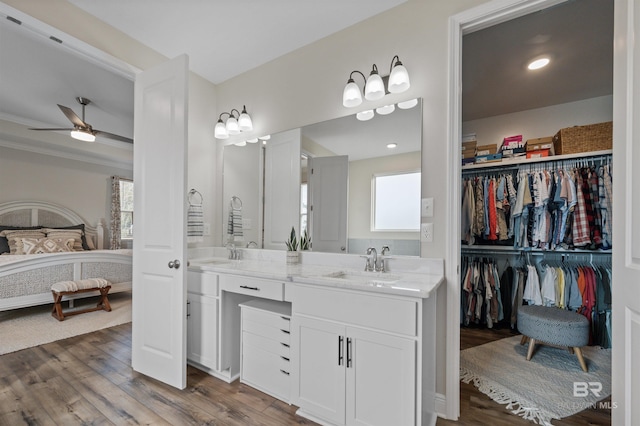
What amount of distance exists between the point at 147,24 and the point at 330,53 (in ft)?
4.81

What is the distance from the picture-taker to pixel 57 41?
193cm

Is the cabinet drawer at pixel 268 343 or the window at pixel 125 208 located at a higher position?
the window at pixel 125 208

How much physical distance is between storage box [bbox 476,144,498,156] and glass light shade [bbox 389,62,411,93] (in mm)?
2047

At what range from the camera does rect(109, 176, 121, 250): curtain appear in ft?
19.3

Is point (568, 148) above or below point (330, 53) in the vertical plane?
below

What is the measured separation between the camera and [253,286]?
1.93 meters

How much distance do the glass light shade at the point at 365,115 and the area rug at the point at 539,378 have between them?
2111mm

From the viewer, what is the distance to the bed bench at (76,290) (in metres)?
3.51

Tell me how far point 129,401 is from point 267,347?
0.94 meters

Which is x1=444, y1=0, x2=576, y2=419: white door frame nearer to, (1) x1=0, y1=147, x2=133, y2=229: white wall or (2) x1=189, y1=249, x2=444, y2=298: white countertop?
(2) x1=189, y1=249, x2=444, y2=298: white countertop

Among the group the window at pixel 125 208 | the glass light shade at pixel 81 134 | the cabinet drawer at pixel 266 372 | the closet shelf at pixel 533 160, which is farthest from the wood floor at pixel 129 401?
the window at pixel 125 208
